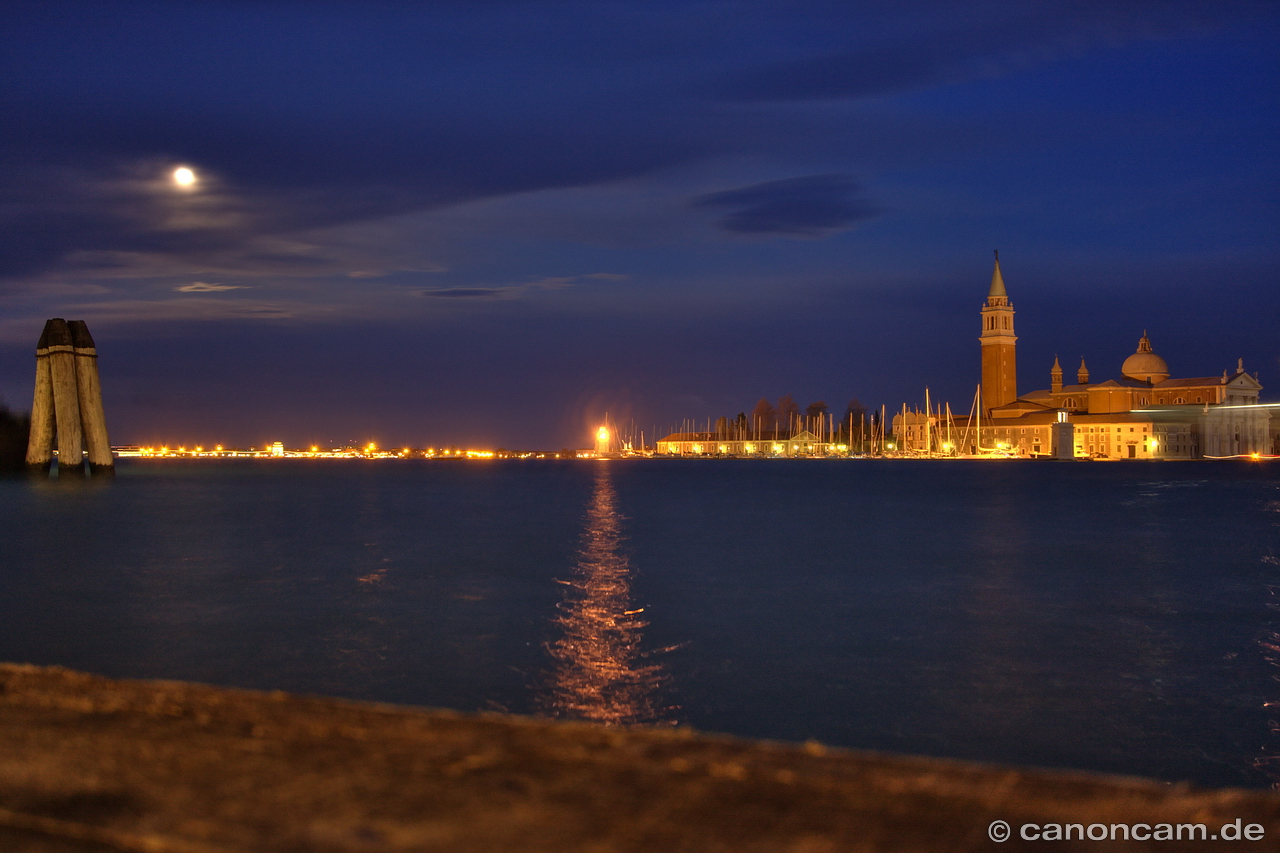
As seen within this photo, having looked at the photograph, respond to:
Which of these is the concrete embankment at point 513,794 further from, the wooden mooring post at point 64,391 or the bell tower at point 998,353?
the bell tower at point 998,353

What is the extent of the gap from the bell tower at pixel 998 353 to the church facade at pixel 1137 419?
32 centimetres

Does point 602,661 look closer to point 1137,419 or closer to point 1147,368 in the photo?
point 1137,419

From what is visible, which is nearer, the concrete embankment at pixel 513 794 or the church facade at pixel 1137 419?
the concrete embankment at pixel 513 794

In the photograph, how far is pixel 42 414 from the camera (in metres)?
51.2

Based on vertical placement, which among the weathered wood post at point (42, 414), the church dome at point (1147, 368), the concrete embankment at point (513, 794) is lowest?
the concrete embankment at point (513, 794)

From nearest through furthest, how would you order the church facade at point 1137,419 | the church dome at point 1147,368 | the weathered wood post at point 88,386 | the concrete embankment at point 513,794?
the concrete embankment at point 513,794
the weathered wood post at point 88,386
the church facade at point 1137,419
the church dome at point 1147,368

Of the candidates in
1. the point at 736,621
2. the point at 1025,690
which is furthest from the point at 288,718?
the point at 736,621

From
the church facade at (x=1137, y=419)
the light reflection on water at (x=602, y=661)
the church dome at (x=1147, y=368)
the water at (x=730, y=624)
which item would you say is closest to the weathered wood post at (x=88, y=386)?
the water at (x=730, y=624)

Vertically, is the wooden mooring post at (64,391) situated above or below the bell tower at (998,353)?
below

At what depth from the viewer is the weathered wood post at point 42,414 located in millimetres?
49719

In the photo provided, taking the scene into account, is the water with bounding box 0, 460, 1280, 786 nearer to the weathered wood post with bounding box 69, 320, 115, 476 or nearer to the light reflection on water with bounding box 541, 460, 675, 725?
the light reflection on water with bounding box 541, 460, 675, 725

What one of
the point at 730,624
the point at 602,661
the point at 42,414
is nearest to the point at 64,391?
the point at 42,414

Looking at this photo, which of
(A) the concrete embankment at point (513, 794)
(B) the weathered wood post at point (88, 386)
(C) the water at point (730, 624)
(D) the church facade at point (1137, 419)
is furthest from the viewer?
(D) the church facade at point (1137, 419)

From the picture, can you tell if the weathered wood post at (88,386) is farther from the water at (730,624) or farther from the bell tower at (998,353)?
the bell tower at (998,353)
